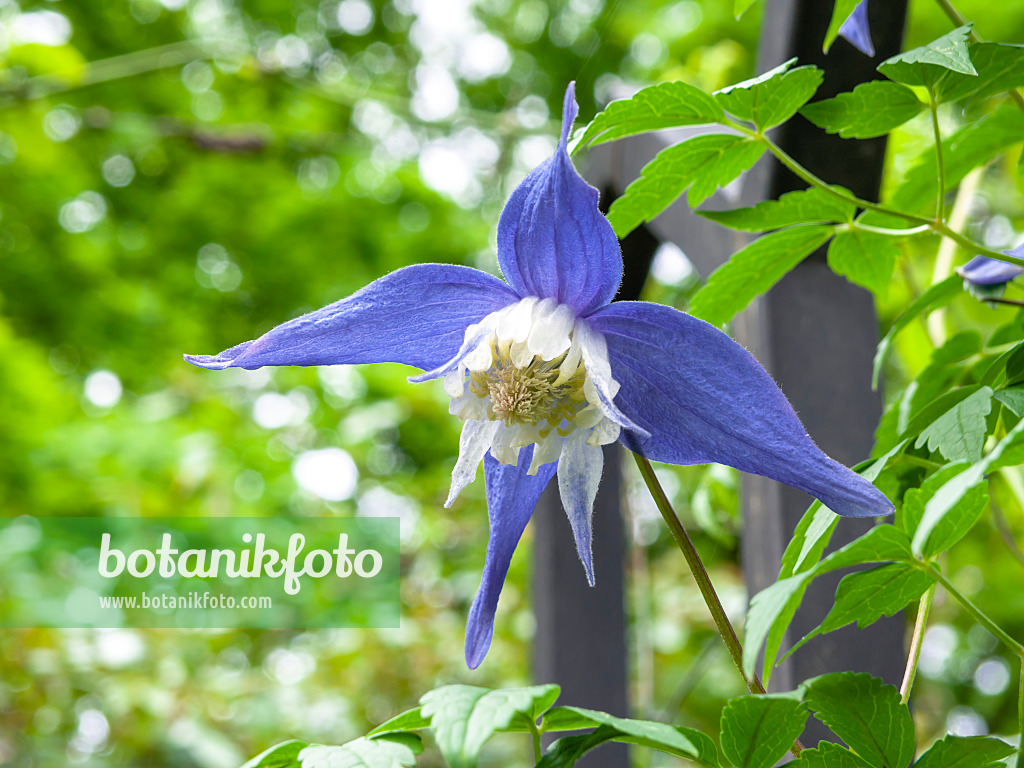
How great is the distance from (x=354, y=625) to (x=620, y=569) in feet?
2.83

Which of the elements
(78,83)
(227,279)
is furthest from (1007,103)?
(227,279)

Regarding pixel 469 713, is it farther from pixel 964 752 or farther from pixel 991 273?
pixel 991 273

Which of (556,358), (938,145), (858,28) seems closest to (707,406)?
(556,358)

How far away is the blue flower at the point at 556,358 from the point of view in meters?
0.35

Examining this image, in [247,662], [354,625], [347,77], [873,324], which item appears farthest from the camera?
[347,77]

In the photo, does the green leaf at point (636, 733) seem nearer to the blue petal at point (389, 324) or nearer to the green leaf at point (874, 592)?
the green leaf at point (874, 592)

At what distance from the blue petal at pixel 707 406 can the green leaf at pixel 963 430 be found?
45 mm

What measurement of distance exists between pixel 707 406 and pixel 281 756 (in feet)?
0.71

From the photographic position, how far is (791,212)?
42 cm

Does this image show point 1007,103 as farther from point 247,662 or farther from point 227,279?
point 227,279

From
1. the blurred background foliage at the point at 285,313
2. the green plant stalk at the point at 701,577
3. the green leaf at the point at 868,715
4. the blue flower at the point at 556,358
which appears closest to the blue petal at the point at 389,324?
the blue flower at the point at 556,358

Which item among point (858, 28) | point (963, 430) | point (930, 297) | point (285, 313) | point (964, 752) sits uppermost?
point (285, 313)

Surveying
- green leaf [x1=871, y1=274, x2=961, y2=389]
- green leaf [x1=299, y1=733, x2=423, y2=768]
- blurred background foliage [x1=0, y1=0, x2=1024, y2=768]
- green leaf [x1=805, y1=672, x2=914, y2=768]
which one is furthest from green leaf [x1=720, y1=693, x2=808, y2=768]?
blurred background foliage [x1=0, y1=0, x2=1024, y2=768]

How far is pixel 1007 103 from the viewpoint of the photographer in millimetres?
487
